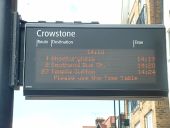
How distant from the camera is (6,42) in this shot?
825 centimetres

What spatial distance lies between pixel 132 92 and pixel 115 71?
477 mm

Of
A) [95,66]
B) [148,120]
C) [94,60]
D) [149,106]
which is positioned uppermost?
[94,60]

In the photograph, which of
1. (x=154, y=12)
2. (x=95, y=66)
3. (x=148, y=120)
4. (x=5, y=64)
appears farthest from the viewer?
(x=148, y=120)

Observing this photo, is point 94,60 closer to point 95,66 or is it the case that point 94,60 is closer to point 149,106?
point 95,66

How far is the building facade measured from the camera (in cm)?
2234

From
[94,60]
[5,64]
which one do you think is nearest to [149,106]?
[94,60]

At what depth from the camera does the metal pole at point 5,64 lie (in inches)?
306

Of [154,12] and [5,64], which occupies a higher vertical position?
[154,12]

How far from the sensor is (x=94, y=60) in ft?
30.0

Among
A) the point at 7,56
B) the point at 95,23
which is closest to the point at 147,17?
the point at 95,23

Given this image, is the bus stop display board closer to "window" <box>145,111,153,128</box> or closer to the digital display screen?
the digital display screen

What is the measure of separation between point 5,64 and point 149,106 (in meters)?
16.2

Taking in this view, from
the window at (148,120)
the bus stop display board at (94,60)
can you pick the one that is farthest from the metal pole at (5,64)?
the window at (148,120)

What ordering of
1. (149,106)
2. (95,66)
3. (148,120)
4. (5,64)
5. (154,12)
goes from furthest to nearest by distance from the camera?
(148,120)
(154,12)
(149,106)
(95,66)
(5,64)
